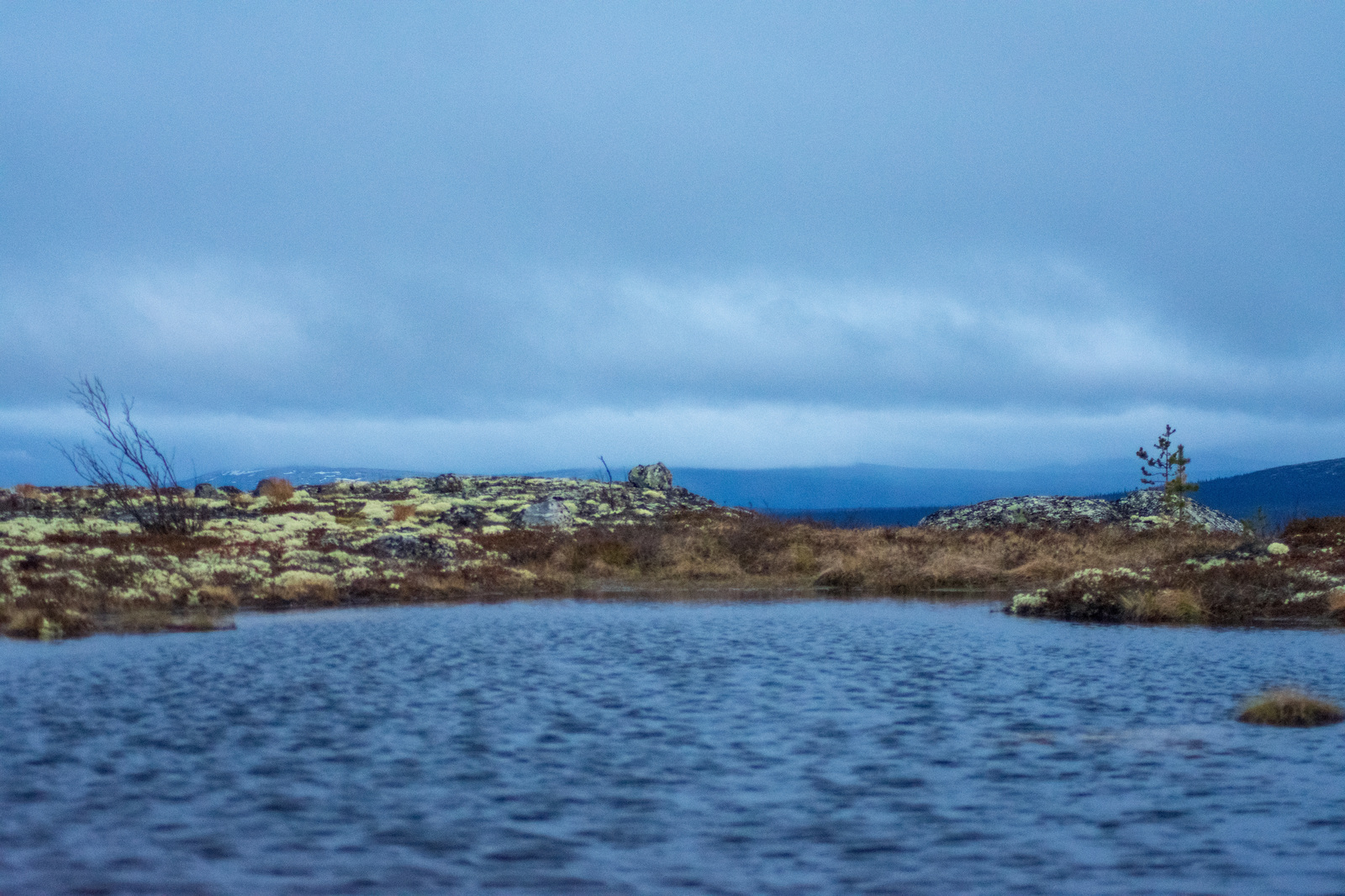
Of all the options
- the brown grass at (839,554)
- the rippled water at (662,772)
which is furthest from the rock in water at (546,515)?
the rippled water at (662,772)

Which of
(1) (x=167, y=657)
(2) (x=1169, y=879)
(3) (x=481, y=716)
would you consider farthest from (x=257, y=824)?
(1) (x=167, y=657)

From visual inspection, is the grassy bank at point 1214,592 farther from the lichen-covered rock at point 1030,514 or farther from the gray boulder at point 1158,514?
the lichen-covered rock at point 1030,514

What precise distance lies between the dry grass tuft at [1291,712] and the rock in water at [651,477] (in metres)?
61.5

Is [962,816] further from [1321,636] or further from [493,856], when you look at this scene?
[1321,636]

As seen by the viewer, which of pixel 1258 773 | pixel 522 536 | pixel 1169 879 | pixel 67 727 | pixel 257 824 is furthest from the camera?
pixel 522 536

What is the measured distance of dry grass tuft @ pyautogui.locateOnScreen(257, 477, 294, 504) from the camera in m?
67.2

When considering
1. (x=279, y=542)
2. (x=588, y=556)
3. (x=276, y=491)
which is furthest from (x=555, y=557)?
(x=276, y=491)

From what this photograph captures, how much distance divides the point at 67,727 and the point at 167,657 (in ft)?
23.1

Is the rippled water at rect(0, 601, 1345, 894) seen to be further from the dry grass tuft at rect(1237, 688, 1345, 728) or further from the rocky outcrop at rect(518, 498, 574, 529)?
the rocky outcrop at rect(518, 498, 574, 529)

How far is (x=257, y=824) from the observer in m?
11.4

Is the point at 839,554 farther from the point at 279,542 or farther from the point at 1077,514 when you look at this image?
the point at 279,542

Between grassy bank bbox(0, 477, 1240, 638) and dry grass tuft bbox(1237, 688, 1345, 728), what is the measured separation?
20.7 meters

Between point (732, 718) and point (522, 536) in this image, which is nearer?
point (732, 718)

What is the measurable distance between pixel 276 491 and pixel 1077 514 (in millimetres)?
46276
